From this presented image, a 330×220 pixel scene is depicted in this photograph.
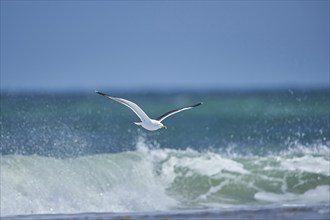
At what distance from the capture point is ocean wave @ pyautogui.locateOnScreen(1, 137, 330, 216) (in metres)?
8.96

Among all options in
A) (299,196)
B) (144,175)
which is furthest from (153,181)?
(299,196)

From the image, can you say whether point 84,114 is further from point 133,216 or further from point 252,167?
point 133,216

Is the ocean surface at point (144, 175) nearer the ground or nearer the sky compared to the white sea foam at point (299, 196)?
nearer the sky

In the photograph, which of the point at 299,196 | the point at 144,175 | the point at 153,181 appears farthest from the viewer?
the point at 144,175

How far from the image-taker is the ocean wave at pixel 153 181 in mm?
8961

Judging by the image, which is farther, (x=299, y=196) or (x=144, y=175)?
(x=144, y=175)

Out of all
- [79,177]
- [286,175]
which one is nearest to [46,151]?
[79,177]

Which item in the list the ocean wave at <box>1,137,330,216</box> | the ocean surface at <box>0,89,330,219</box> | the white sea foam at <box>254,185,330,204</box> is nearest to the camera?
the ocean wave at <box>1,137,330,216</box>

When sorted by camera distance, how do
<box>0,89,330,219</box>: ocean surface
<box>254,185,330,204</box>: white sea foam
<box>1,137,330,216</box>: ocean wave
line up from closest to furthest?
1. <box>1,137,330,216</box>: ocean wave
2. <box>0,89,330,219</box>: ocean surface
3. <box>254,185,330,204</box>: white sea foam

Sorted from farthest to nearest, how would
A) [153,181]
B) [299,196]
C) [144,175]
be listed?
[144,175] → [153,181] → [299,196]

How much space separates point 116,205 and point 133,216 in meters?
5.83

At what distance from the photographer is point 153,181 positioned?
36.1 feet

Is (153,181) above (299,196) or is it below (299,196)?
above

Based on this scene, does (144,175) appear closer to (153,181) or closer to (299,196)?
(153,181)
